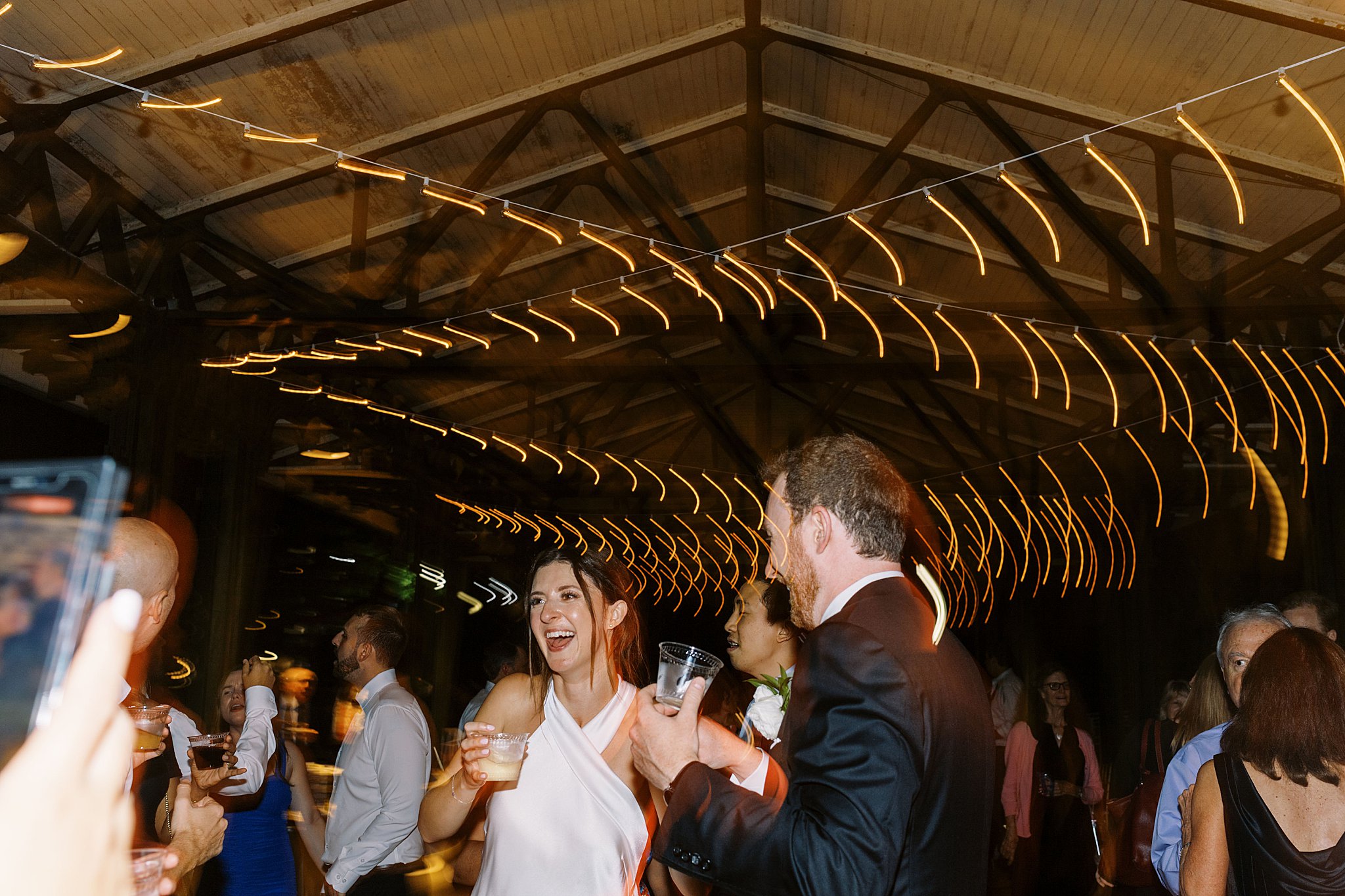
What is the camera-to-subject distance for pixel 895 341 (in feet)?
35.4

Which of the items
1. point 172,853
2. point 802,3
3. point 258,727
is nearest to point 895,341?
point 802,3

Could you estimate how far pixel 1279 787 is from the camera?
96.7 inches

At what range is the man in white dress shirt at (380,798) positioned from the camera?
11.3 ft

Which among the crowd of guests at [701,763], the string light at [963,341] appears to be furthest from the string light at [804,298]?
the crowd of guests at [701,763]

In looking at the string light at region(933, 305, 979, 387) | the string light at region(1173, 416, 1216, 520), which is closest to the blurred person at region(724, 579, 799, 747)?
the string light at region(933, 305, 979, 387)

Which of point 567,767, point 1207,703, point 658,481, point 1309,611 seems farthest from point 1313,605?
point 658,481

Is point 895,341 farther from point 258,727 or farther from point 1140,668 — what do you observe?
point 258,727

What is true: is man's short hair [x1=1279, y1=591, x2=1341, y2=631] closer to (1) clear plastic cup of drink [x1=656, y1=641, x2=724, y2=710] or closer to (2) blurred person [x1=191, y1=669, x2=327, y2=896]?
(1) clear plastic cup of drink [x1=656, y1=641, x2=724, y2=710]

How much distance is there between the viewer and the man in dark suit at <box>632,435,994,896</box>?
1421mm

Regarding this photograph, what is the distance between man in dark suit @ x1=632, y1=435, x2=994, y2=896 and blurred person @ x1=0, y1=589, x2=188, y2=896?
3.43 ft

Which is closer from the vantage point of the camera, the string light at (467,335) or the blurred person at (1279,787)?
the blurred person at (1279,787)

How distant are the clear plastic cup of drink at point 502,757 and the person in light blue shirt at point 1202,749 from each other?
1804 millimetres

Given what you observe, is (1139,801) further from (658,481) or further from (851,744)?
(658,481)

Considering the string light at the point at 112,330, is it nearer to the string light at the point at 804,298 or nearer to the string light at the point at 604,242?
the string light at the point at 604,242
